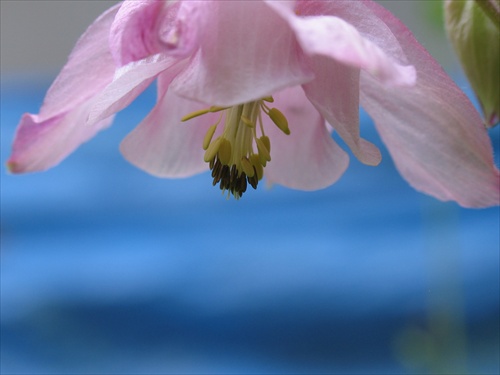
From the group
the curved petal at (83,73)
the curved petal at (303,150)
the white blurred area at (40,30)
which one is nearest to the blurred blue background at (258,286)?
the curved petal at (303,150)

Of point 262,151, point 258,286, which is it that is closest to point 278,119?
point 262,151

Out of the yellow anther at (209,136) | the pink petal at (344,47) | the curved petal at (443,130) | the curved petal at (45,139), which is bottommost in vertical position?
the pink petal at (344,47)

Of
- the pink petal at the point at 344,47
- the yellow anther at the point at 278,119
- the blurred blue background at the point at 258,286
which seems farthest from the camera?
the blurred blue background at the point at 258,286

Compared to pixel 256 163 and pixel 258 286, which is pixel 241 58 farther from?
pixel 258 286

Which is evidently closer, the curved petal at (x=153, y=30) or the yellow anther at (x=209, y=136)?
the curved petal at (x=153, y=30)

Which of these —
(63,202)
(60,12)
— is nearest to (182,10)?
(63,202)

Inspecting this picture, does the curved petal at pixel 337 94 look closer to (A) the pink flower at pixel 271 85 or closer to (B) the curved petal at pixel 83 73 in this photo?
(A) the pink flower at pixel 271 85

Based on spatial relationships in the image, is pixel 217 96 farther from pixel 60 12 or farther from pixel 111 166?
pixel 60 12
